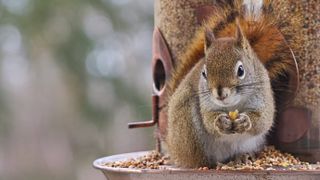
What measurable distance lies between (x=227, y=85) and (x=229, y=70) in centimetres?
3

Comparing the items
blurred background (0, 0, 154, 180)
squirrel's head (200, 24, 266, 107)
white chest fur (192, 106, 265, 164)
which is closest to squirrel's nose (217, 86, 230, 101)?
squirrel's head (200, 24, 266, 107)

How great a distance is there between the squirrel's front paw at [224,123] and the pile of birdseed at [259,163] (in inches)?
3.0

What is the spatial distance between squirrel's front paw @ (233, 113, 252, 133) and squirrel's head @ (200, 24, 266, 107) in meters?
0.03

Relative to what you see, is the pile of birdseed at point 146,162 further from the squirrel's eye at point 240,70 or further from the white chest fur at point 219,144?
the squirrel's eye at point 240,70

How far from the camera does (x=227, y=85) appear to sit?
131 cm

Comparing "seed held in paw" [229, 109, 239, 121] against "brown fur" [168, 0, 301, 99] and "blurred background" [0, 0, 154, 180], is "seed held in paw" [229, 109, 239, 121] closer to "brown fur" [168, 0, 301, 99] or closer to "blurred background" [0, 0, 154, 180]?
"brown fur" [168, 0, 301, 99]

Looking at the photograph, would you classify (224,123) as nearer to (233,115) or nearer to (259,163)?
(233,115)

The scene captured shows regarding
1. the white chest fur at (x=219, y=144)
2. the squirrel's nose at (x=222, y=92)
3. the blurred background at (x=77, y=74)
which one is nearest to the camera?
the squirrel's nose at (x=222, y=92)

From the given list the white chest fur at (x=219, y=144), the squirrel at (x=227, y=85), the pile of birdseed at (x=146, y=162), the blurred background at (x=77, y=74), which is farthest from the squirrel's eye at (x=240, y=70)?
the blurred background at (x=77, y=74)

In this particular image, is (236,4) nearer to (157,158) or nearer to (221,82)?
(221,82)

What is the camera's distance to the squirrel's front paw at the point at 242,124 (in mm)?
1342

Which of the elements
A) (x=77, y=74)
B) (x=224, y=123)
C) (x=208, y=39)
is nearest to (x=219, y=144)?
(x=224, y=123)

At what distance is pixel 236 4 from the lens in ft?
5.00

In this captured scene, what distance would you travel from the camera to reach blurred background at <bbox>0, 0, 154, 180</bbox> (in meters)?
3.96
